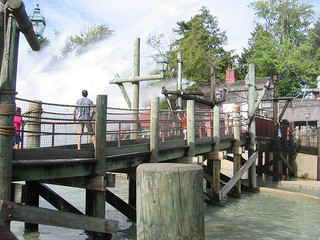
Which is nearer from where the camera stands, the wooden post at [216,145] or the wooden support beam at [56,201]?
the wooden support beam at [56,201]

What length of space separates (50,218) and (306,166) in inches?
712

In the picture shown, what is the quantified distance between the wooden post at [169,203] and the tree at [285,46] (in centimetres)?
3870

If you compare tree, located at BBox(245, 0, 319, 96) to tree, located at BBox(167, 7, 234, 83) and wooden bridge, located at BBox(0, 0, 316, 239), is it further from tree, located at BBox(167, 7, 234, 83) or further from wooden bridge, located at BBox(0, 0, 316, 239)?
wooden bridge, located at BBox(0, 0, 316, 239)

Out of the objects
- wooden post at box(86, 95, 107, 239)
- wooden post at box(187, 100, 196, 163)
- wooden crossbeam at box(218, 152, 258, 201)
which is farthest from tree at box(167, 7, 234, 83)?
wooden post at box(86, 95, 107, 239)

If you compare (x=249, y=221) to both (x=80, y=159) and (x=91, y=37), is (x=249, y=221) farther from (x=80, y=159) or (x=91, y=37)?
(x=91, y=37)

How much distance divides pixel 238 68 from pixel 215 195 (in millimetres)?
36705

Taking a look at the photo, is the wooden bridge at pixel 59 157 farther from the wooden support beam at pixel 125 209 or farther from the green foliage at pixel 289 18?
the green foliage at pixel 289 18

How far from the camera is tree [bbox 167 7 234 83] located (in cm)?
3031

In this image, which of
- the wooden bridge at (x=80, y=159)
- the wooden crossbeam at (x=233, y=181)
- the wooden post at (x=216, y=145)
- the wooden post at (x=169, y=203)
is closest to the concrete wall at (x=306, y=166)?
the wooden crossbeam at (x=233, y=181)

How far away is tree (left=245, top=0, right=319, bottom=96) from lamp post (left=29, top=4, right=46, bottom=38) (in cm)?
3661

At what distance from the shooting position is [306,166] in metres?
20.5

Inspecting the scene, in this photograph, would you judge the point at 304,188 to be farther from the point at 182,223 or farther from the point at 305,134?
the point at 182,223

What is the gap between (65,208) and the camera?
22.6ft

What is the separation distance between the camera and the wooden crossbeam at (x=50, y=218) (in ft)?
15.2
